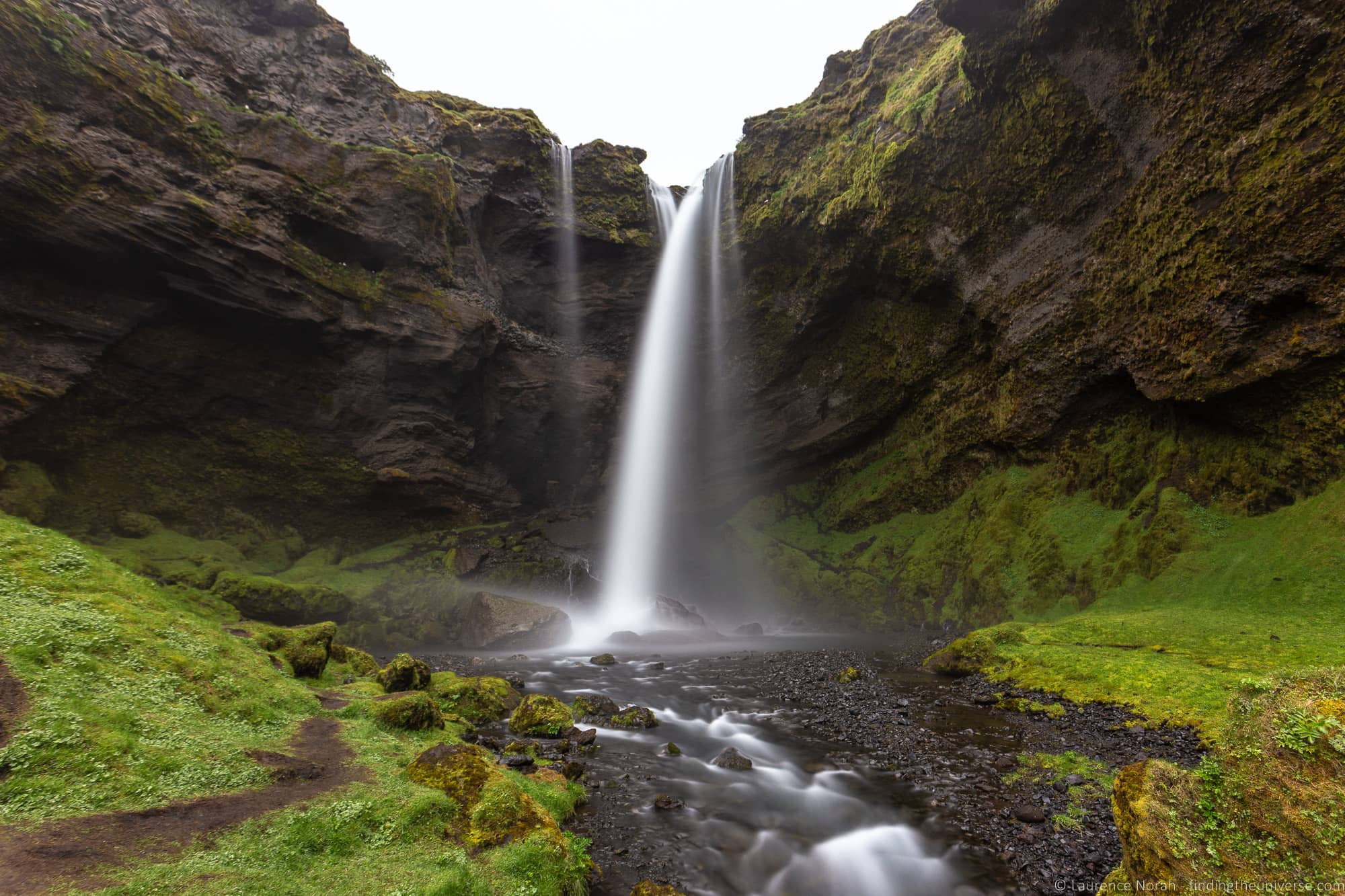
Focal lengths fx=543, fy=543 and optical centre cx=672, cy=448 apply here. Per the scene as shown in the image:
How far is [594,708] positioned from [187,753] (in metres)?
8.95

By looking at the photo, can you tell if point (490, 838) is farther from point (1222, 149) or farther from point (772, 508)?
point (772, 508)

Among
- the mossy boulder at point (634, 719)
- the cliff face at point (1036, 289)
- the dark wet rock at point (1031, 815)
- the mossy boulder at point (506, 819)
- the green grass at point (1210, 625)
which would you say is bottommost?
the mossy boulder at point (634, 719)

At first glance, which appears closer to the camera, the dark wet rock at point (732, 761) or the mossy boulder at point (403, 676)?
the dark wet rock at point (732, 761)

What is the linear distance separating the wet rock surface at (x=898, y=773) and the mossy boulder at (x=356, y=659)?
6.41 m

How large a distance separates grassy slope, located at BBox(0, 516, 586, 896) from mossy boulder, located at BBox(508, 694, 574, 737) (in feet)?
9.93

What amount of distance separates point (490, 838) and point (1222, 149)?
28.8 m

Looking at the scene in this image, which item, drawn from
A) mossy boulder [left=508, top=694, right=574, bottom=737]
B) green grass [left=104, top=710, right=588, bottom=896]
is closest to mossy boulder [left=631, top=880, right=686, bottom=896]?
green grass [left=104, top=710, right=588, bottom=896]

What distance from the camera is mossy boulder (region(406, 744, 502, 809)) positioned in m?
6.66

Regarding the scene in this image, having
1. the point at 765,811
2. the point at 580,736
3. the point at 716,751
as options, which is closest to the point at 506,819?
the point at 765,811

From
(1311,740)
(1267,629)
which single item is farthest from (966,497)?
(1311,740)

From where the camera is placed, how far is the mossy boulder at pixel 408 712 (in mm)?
9484

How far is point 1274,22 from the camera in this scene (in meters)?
16.9

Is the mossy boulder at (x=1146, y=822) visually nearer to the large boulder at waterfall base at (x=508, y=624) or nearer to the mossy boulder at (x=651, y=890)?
the mossy boulder at (x=651, y=890)

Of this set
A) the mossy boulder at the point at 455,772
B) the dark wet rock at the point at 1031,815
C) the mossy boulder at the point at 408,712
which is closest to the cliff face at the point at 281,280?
the mossy boulder at the point at 408,712
